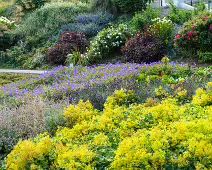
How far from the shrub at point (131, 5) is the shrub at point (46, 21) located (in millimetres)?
2152

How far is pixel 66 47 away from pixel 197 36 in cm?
515

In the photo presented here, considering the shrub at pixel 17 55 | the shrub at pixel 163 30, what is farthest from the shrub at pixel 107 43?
the shrub at pixel 17 55

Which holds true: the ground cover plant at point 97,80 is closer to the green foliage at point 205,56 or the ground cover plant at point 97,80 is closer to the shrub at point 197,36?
the green foliage at point 205,56

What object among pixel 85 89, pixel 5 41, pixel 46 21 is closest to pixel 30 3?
pixel 46 21

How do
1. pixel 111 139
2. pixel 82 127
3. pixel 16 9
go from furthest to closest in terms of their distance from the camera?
pixel 16 9 → pixel 82 127 → pixel 111 139

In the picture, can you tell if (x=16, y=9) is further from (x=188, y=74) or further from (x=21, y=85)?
(x=188, y=74)

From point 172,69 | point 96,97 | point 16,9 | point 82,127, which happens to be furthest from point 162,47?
point 16,9

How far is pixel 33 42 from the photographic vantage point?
53.1 feet

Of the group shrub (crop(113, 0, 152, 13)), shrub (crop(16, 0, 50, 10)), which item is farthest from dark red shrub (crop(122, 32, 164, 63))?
shrub (crop(16, 0, 50, 10))

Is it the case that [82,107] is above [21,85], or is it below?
above

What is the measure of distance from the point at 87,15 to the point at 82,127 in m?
12.1

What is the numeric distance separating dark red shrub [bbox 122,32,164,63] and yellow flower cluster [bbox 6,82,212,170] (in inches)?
244

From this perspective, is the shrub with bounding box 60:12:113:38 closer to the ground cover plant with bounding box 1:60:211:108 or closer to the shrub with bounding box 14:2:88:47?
the shrub with bounding box 14:2:88:47

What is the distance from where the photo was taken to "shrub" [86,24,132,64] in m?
12.9
